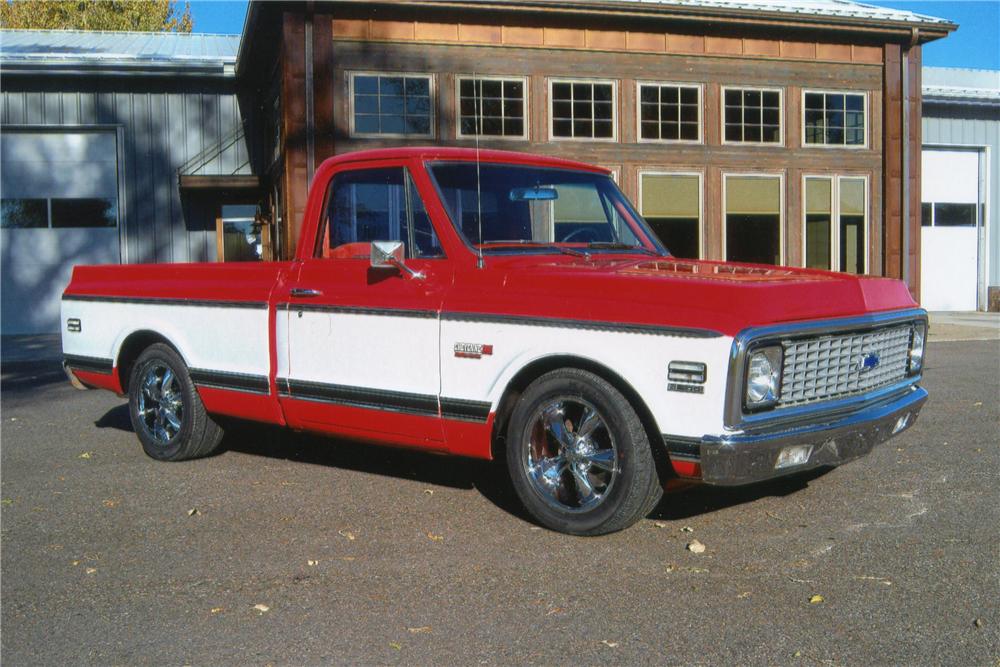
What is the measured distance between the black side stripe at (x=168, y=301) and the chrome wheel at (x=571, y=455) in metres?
2.03

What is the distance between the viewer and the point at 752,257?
18.9 metres

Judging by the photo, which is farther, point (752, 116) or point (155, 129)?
point (155, 129)

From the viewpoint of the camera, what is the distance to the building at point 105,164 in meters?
19.8

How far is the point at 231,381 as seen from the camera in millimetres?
6359

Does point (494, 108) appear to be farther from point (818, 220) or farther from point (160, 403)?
point (160, 403)

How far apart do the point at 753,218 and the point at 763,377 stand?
49.3 ft

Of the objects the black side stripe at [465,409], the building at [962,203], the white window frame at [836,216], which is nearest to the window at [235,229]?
the white window frame at [836,216]

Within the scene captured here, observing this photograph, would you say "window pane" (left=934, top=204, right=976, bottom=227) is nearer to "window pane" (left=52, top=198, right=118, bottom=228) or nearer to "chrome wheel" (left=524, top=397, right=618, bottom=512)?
"window pane" (left=52, top=198, right=118, bottom=228)

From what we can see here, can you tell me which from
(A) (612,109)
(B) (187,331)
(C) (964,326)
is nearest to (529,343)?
(B) (187,331)

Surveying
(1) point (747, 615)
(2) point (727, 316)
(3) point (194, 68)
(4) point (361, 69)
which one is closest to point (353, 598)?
(1) point (747, 615)

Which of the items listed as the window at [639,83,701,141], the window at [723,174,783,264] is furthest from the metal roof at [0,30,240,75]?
the window at [723,174,783,264]

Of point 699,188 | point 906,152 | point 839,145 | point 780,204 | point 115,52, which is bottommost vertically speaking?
point 780,204

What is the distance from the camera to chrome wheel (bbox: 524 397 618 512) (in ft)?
15.6

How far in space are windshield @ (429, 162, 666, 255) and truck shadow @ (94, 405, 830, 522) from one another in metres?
1.38
